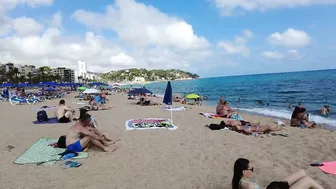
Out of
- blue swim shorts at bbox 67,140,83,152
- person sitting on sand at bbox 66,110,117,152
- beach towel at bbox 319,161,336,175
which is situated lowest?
beach towel at bbox 319,161,336,175

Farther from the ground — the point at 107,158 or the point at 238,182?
the point at 238,182

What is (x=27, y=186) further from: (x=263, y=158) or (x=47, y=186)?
(x=263, y=158)

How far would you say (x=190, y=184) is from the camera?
427 centimetres

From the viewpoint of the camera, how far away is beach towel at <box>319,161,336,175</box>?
455 cm

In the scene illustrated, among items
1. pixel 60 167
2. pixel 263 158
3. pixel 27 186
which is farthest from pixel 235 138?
pixel 27 186

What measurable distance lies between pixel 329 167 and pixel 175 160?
118 inches

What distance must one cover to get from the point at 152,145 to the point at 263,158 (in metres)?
2.80

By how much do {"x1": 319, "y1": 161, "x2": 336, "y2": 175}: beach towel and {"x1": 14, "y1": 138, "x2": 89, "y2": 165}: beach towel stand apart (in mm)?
4832

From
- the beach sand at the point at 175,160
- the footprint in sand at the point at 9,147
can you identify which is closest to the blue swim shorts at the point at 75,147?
the beach sand at the point at 175,160

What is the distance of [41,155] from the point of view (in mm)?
5852

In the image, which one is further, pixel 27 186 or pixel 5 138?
pixel 5 138

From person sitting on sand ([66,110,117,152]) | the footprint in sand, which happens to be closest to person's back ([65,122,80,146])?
person sitting on sand ([66,110,117,152])

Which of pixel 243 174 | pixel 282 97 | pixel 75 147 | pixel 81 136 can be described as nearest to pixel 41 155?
pixel 75 147

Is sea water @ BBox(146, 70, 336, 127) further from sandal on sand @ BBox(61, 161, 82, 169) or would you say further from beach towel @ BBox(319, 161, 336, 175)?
sandal on sand @ BBox(61, 161, 82, 169)
